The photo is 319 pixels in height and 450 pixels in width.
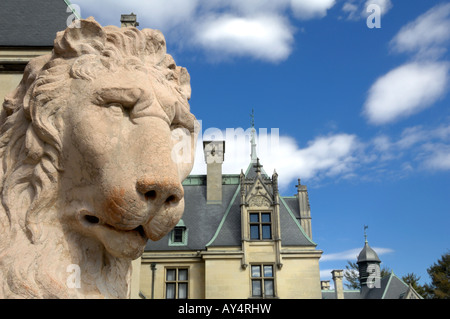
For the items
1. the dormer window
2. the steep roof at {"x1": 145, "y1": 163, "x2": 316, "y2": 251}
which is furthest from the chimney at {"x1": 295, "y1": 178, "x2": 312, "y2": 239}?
the dormer window

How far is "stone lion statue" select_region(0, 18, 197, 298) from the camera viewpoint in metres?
1.59

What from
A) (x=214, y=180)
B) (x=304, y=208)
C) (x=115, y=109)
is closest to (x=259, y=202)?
(x=304, y=208)

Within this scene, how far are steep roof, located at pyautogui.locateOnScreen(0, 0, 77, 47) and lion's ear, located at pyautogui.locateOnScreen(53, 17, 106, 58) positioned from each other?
795 cm

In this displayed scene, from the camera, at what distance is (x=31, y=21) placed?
988cm

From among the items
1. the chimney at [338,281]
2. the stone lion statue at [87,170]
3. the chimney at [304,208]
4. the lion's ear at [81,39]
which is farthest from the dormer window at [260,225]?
the lion's ear at [81,39]

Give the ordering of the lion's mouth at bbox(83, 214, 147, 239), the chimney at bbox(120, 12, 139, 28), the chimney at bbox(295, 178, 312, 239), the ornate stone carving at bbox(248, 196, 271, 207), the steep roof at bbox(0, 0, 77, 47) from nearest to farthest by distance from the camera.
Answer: the lion's mouth at bbox(83, 214, 147, 239) < the steep roof at bbox(0, 0, 77, 47) < the chimney at bbox(120, 12, 139, 28) < the ornate stone carving at bbox(248, 196, 271, 207) < the chimney at bbox(295, 178, 312, 239)

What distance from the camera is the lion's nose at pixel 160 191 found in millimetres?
1578

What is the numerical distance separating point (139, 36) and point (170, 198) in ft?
2.55

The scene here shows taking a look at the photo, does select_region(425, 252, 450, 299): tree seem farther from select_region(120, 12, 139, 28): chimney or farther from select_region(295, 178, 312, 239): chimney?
A: select_region(120, 12, 139, 28): chimney

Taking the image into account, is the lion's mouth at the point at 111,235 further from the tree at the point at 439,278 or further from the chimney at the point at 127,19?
the tree at the point at 439,278

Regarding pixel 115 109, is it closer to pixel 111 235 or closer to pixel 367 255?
pixel 111 235

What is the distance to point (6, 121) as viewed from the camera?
75.9 inches

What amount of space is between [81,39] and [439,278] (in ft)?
108

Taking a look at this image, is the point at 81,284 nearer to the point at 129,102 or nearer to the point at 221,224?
the point at 129,102
